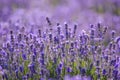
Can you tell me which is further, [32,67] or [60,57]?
[60,57]

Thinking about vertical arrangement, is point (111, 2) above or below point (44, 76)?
above

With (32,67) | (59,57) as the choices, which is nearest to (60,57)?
(59,57)

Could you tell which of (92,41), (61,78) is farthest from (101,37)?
(61,78)

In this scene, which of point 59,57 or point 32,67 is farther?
point 59,57

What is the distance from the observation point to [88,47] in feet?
11.1

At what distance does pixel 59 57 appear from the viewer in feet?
11.0

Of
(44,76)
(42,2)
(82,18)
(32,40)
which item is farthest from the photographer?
(42,2)

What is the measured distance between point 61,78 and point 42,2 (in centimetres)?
559

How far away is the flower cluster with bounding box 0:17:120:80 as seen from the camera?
3145 millimetres

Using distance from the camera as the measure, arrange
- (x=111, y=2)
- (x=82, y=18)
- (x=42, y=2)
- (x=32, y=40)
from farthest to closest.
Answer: (x=42, y=2), (x=111, y=2), (x=82, y=18), (x=32, y=40)

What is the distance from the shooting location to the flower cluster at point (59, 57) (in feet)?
10.3

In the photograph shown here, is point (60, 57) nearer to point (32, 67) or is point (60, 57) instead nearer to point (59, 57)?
point (59, 57)

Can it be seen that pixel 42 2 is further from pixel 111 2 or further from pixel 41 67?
pixel 41 67

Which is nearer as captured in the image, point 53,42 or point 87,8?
point 53,42
